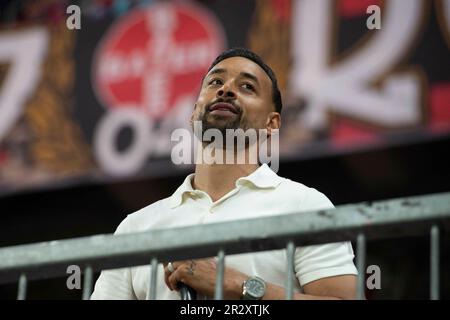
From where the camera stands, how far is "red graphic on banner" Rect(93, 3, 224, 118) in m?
9.40

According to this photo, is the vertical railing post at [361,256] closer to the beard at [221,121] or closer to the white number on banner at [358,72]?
the beard at [221,121]

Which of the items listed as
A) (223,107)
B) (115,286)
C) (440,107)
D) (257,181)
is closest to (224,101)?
(223,107)

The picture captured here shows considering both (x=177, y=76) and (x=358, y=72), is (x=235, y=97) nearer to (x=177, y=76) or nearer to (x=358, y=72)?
(x=358, y=72)

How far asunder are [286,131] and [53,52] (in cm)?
226

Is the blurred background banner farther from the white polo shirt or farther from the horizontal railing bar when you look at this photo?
the horizontal railing bar

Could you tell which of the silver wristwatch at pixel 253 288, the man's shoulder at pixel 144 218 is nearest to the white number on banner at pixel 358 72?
the man's shoulder at pixel 144 218

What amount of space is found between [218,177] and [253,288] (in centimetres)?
74

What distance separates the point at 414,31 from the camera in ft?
28.0

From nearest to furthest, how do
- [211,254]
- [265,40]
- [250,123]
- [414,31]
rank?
1. [211,254]
2. [250,123]
3. [414,31]
4. [265,40]

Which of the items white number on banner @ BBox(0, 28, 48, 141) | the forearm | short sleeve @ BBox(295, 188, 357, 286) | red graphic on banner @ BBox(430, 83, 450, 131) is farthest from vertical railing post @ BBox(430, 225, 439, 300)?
white number on banner @ BBox(0, 28, 48, 141)

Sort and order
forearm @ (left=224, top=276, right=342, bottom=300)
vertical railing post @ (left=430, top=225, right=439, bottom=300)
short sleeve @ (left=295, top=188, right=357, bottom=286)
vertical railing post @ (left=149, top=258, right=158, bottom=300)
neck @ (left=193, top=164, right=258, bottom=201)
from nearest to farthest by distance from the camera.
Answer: vertical railing post @ (left=430, top=225, right=439, bottom=300) < vertical railing post @ (left=149, top=258, right=158, bottom=300) < forearm @ (left=224, top=276, right=342, bottom=300) < short sleeve @ (left=295, top=188, right=357, bottom=286) < neck @ (left=193, top=164, right=258, bottom=201)

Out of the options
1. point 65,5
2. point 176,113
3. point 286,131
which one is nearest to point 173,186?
point 176,113
